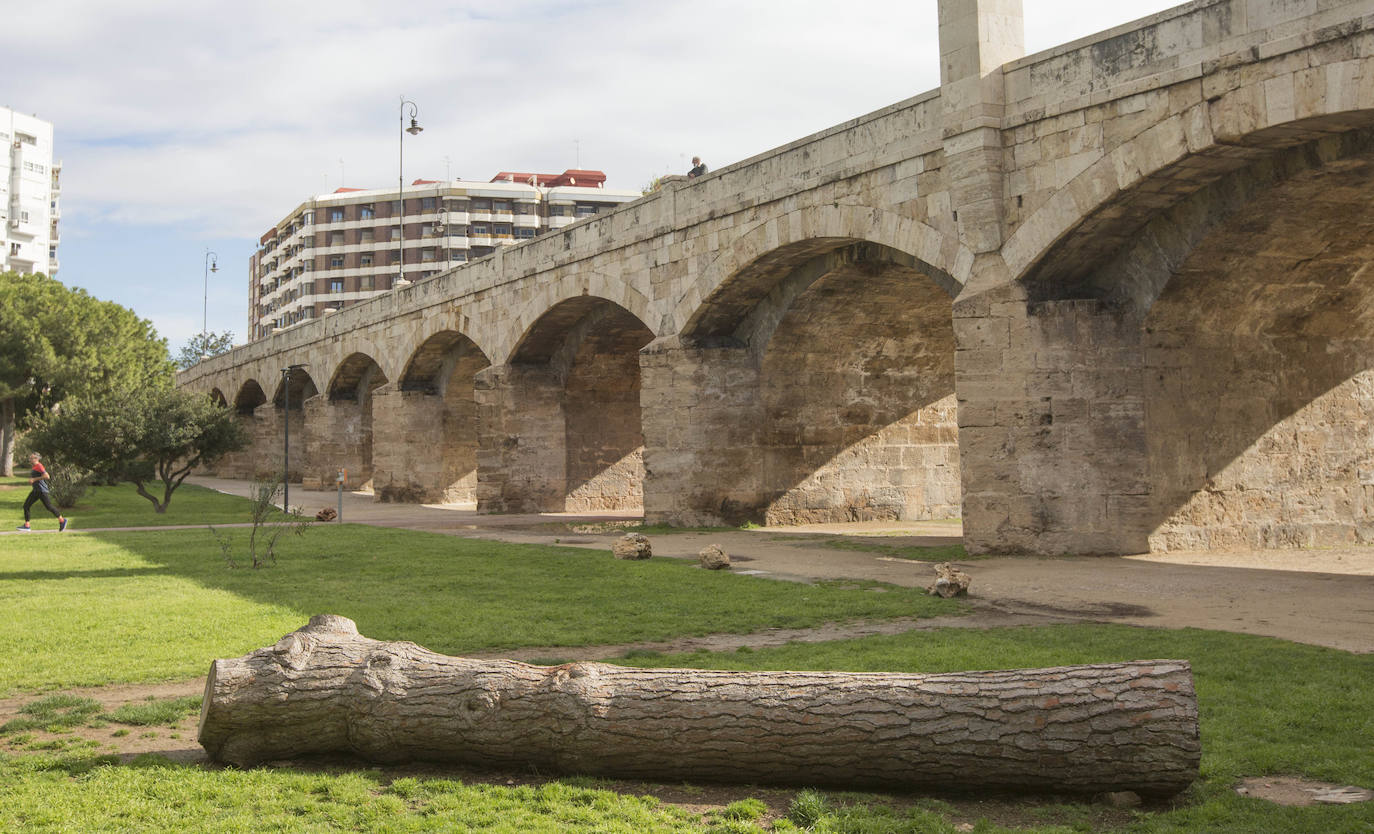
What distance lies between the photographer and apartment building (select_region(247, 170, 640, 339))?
7350 centimetres

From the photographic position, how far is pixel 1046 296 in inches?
489

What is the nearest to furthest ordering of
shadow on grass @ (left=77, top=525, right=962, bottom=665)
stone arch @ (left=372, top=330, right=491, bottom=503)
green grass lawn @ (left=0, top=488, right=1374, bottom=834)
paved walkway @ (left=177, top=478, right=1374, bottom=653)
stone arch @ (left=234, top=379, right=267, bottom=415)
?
green grass lawn @ (left=0, top=488, right=1374, bottom=834) → shadow on grass @ (left=77, top=525, right=962, bottom=665) → paved walkway @ (left=177, top=478, right=1374, bottom=653) → stone arch @ (left=372, top=330, right=491, bottom=503) → stone arch @ (left=234, top=379, right=267, bottom=415)

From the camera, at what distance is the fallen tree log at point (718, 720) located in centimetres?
436

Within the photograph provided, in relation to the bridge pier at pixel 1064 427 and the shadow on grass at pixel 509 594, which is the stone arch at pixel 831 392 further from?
the shadow on grass at pixel 509 594

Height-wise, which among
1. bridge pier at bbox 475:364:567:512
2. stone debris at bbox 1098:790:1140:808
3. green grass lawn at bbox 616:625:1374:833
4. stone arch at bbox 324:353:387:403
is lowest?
stone debris at bbox 1098:790:1140:808

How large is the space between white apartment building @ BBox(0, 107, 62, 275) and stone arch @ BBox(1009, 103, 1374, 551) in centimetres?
7845

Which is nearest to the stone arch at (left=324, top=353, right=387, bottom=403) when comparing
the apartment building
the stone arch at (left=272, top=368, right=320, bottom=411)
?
the stone arch at (left=272, top=368, right=320, bottom=411)

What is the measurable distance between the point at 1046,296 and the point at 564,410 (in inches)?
499

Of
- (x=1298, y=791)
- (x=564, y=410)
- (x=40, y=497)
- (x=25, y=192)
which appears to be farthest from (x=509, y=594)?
(x=25, y=192)

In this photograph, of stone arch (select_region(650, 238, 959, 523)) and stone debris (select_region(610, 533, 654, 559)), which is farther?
stone arch (select_region(650, 238, 959, 523))

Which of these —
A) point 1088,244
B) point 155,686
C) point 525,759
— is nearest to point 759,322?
point 1088,244

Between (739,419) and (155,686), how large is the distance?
39.4ft

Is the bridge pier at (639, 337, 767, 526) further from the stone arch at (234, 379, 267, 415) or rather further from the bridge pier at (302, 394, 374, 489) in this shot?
the stone arch at (234, 379, 267, 415)

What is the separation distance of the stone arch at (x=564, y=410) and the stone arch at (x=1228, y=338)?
11161 millimetres
